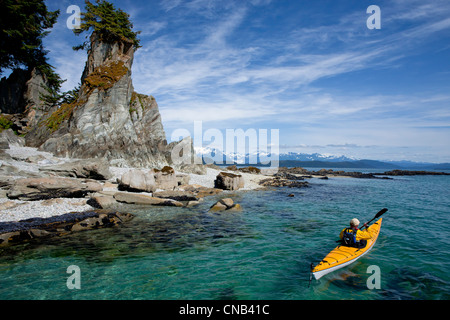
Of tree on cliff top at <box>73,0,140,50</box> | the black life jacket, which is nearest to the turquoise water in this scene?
the black life jacket

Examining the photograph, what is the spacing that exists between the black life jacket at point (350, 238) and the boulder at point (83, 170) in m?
26.0

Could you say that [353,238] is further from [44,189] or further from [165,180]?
[165,180]

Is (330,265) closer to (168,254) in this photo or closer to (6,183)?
(168,254)

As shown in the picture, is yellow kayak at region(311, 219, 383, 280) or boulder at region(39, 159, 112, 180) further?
boulder at region(39, 159, 112, 180)

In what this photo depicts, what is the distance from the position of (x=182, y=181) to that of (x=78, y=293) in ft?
81.6

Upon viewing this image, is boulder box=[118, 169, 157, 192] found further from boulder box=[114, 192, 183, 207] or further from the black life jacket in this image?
the black life jacket

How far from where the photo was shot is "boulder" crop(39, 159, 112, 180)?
25.6 metres

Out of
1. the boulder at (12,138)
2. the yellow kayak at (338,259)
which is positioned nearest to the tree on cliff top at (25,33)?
the boulder at (12,138)

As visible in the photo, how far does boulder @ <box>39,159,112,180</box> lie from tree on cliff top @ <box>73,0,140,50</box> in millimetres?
35667

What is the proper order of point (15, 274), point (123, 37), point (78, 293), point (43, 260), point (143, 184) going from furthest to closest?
point (123, 37)
point (143, 184)
point (43, 260)
point (15, 274)
point (78, 293)

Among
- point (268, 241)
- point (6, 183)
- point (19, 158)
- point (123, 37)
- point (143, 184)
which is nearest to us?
point (268, 241)

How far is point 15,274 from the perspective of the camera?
354 inches
